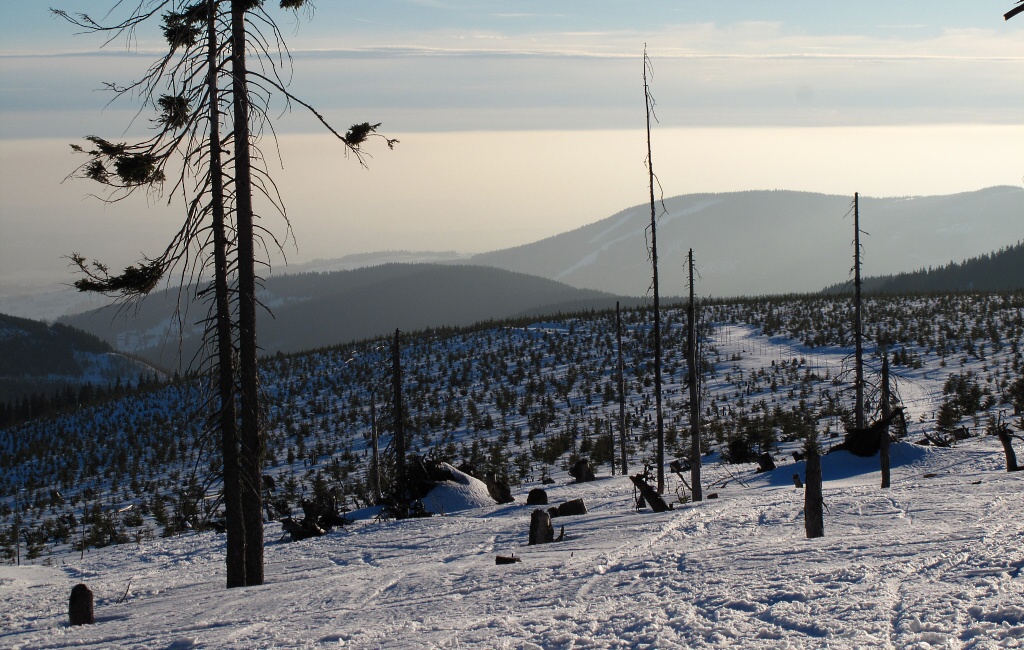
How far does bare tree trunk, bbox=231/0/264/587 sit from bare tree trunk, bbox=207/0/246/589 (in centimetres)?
15

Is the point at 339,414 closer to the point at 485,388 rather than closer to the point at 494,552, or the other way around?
the point at 485,388

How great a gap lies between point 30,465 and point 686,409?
40457 mm

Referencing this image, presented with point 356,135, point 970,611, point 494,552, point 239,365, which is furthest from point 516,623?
point 356,135

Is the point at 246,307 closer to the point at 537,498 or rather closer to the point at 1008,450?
the point at 537,498

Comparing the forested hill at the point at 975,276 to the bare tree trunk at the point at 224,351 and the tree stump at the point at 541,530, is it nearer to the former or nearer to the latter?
the tree stump at the point at 541,530

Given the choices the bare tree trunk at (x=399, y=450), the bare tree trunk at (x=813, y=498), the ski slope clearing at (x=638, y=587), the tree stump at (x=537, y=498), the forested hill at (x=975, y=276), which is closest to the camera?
the ski slope clearing at (x=638, y=587)

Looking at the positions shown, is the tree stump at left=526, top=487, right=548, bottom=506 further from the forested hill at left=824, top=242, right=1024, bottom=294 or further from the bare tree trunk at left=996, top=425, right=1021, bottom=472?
the forested hill at left=824, top=242, right=1024, bottom=294

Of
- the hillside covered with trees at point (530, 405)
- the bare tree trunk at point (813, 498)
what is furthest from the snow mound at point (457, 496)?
the bare tree trunk at point (813, 498)

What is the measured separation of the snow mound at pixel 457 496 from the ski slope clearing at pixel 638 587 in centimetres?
529

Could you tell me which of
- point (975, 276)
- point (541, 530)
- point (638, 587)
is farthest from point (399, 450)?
point (975, 276)

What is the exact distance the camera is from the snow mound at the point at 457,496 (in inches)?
864

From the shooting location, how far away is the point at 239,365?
13.1 m

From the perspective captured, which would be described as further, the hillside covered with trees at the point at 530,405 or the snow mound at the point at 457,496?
the hillside covered with trees at the point at 530,405

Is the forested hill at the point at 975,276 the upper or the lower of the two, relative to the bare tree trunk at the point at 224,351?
upper
